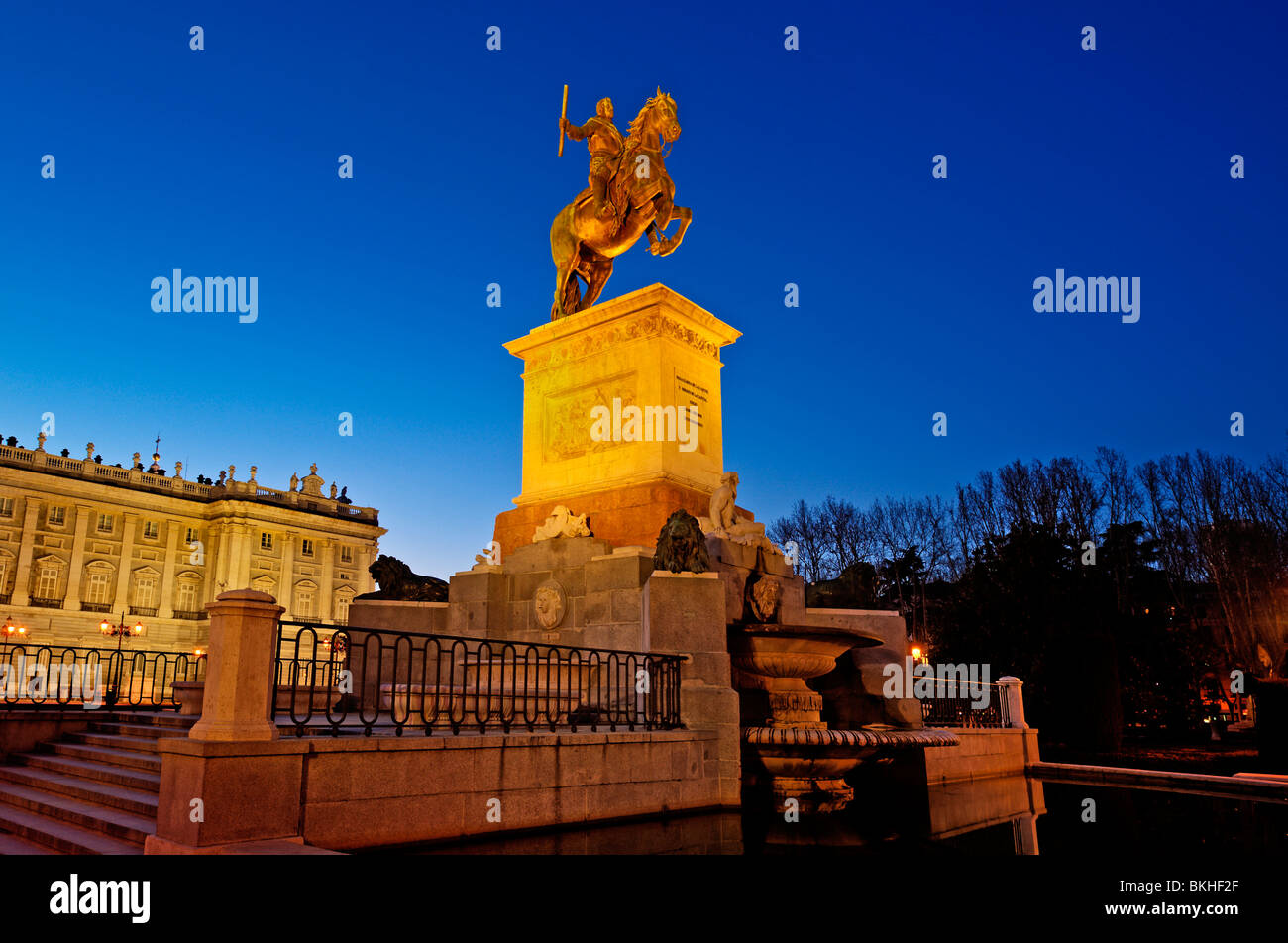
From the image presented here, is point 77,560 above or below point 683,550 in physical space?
above

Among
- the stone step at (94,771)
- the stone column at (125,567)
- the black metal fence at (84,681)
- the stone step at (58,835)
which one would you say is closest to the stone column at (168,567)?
the stone column at (125,567)

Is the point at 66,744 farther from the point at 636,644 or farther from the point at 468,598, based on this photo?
the point at 636,644

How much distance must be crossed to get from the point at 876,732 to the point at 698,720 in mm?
2563

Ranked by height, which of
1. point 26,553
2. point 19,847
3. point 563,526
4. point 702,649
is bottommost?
point 19,847

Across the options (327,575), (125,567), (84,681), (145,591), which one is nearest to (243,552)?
(145,591)

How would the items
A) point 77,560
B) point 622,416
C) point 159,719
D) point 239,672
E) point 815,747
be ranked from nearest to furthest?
point 239,672
point 815,747
point 159,719
point 622,416
point 77,560

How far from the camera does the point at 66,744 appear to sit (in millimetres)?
10891

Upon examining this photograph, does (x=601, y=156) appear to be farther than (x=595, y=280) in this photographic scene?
No

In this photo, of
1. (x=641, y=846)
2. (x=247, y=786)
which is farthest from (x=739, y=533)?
(x=247, y=786)

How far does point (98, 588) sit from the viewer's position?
79.3m

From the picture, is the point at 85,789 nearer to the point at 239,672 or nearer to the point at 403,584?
the point at 239,672

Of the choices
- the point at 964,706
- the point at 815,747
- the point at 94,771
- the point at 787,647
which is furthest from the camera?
the point at 964,706

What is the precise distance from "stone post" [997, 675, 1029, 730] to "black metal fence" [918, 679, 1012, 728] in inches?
1.4

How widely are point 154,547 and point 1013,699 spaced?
84.2 meters
